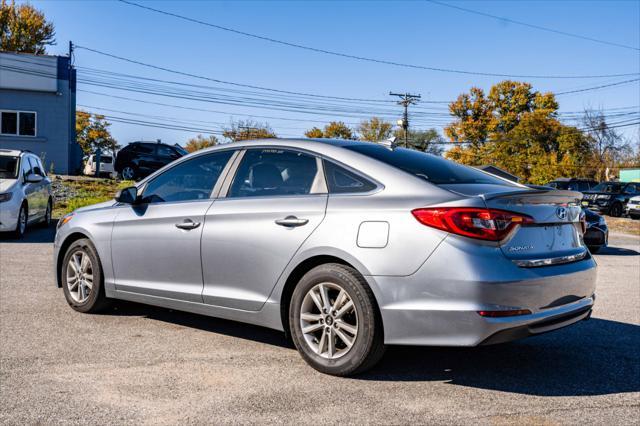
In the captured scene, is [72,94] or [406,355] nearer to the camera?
[406,355]

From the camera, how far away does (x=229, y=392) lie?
12.8 ft

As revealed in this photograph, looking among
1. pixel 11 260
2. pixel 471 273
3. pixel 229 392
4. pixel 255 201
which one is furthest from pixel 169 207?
pixel 11 260

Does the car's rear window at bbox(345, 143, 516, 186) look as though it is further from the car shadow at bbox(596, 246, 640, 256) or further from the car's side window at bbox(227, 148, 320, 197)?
the car shadow at bbox(596, 246, 640, 256)

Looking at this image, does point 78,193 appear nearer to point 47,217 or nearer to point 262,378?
point 47,217

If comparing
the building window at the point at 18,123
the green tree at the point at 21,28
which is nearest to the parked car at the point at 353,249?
the building window at the point at 18,123

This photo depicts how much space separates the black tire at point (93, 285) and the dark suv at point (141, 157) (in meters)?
23.5

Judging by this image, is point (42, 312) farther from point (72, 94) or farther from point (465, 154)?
point (465, 154)

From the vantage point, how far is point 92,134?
7919cm

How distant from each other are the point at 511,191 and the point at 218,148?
247 cm

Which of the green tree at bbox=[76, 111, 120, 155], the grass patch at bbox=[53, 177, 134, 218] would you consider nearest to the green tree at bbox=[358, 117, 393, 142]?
the green tree at bbox=[76, 111, 120, 155]

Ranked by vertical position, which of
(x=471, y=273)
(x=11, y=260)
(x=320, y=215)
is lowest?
(x=11, y=260)

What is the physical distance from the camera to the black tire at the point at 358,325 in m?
4.04

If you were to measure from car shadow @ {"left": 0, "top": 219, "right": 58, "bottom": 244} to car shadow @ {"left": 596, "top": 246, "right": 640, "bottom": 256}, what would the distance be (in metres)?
11.7

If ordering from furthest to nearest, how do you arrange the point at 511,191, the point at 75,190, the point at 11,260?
the point at 75,190, the point at 11,260, the point at 511,191
